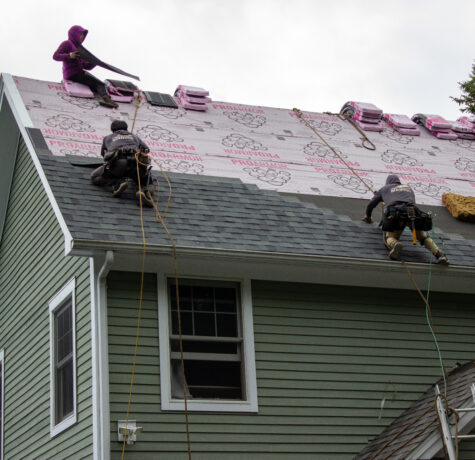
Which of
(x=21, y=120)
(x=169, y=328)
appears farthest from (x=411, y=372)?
(x=21, y=120)

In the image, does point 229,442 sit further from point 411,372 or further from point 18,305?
point 18,305

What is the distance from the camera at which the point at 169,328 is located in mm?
9547

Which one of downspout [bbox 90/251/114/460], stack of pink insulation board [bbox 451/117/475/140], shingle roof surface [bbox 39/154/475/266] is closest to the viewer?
downspout [bbox 90/251/114/460]

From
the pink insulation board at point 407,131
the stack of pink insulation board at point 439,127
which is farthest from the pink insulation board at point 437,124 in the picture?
the pink insulation board at point 407,131

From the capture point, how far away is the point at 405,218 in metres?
10.5

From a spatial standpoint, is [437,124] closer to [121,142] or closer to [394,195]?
[394,195]

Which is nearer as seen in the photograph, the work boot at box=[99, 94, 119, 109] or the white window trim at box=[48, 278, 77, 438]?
the white window trim at box=[48, 278, 77, 438]

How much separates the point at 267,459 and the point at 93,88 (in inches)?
312

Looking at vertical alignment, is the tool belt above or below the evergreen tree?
below

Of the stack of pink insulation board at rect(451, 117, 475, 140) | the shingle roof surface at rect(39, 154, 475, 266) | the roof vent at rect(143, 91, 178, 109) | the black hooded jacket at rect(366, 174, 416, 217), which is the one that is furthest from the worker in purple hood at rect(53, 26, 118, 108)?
the stack of pink insulation board at rect(451, 117, 475, 140)

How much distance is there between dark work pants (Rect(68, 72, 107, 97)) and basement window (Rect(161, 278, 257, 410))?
5.92 m

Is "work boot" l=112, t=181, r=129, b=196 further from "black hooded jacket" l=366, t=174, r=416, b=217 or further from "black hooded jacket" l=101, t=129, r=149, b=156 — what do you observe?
"black hooded jacket" l=366, t=174, r=416, b=217

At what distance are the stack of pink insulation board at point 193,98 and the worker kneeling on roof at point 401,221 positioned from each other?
5146 mm

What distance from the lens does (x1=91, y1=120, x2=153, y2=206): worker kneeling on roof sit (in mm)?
10391
